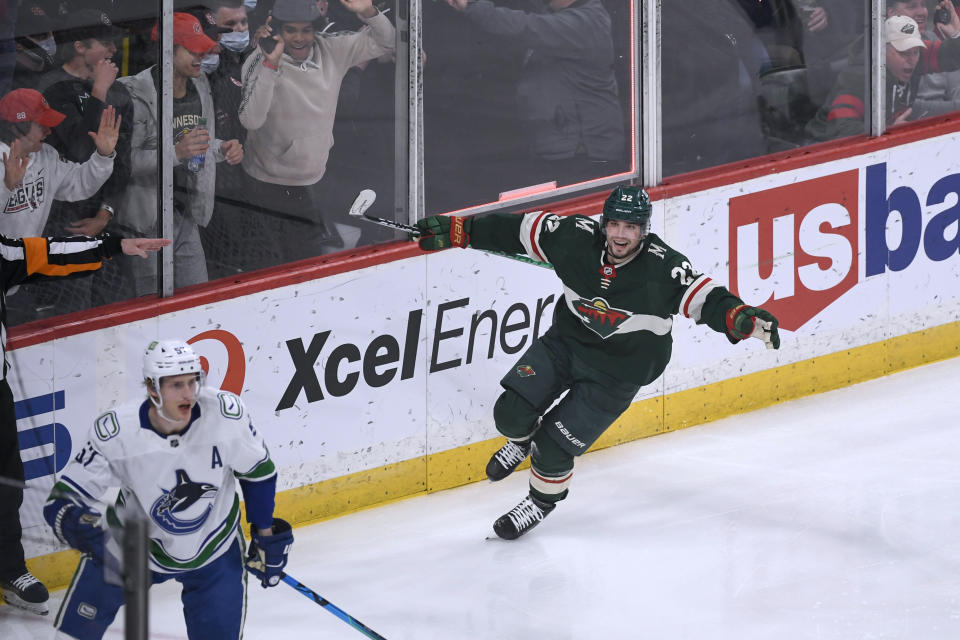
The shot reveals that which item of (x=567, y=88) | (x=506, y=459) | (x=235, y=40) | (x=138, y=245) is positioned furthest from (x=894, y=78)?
(x=138, y=245)

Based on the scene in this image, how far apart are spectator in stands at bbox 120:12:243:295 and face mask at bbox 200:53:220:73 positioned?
0.05 ft

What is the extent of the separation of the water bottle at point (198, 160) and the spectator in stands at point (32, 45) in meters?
0.54

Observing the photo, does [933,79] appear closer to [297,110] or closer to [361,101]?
[361,101]

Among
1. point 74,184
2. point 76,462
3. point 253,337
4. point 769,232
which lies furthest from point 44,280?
point 769,232

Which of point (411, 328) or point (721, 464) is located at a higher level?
point (411, 328)

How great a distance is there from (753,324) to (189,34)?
1.98m

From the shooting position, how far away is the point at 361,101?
5.45 m

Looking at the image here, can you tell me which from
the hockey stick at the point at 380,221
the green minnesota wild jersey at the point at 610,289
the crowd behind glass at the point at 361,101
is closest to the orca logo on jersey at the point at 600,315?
the green minnesota wild jersey at the point at 610,289

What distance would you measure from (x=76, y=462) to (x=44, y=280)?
3.87 ft

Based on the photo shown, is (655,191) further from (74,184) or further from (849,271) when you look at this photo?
(74,184)

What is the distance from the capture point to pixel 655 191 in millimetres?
6074

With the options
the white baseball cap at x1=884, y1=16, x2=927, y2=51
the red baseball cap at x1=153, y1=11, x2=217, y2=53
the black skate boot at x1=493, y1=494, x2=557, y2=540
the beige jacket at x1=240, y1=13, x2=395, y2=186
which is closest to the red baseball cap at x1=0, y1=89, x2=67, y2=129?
the red baseball cap at x1=153, y1=11, x2=217, y2=53

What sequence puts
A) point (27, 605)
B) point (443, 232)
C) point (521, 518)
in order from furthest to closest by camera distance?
point (521, 518) → point (443, 232) → point (27, 605)

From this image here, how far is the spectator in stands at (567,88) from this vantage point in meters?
5.84
